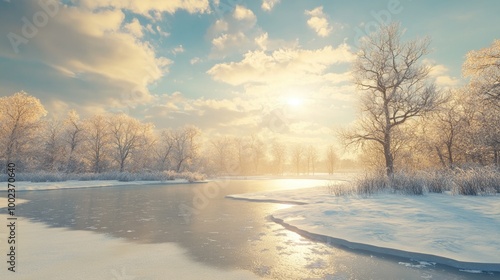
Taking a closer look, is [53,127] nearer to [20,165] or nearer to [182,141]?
[20,165]

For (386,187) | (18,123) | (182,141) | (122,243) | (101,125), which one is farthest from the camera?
(182,141)

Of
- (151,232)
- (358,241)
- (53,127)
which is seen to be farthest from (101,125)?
(358,241)

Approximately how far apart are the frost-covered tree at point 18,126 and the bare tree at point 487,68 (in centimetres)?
5726

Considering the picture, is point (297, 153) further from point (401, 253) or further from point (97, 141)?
point (401, 253)

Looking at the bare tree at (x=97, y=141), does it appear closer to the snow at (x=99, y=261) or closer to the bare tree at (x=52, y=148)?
the bare tree at (x=52, y=148)

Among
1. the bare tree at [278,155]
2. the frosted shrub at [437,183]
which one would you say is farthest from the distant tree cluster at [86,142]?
the frosted shrub at [437,183]

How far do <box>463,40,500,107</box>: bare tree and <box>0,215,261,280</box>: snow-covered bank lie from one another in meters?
26.7

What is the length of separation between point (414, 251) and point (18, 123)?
180ft

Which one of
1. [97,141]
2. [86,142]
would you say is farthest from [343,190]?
[86,142]

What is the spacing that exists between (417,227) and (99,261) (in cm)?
807

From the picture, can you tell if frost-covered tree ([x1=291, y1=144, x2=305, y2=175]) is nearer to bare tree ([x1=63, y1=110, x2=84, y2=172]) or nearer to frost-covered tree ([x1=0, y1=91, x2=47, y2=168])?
bare tree ([x1=63, y1=110, x2=84, y2=172])

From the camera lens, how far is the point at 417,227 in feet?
24.2

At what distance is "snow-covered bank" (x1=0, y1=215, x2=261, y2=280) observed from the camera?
493cm

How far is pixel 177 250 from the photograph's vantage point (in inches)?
257
